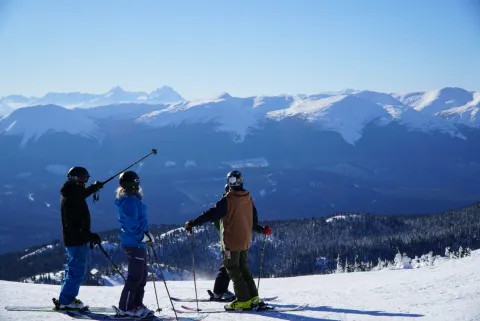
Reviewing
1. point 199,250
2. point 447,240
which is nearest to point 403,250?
point 447,240

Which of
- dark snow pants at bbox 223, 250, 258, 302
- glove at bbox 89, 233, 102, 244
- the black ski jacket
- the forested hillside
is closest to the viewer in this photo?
glove at bbox 89, 233, 102, 244

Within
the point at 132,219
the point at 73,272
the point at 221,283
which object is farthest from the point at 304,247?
the point at 132,219

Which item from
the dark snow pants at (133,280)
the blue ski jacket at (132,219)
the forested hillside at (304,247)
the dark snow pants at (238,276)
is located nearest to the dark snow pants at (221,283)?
the dark snow pants at (238,276)

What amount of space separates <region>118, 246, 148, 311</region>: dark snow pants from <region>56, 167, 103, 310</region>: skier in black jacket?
759 millimetres

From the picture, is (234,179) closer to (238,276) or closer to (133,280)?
(238,276)

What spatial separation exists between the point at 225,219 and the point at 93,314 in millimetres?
3228

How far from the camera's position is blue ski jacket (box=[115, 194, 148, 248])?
9312 mm

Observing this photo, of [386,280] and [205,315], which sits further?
[386,280]

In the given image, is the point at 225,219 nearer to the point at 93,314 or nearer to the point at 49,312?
the point at 93,314

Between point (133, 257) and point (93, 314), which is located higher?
point (133, 257)

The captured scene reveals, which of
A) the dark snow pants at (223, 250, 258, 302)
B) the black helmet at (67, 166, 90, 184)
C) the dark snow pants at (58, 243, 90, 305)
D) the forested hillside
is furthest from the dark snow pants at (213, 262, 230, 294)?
the forested hillside

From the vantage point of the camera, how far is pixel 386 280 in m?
12.5

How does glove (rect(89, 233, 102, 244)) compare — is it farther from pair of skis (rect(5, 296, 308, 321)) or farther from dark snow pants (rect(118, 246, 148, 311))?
pair of skis (rect(5, 296, 308, 321))

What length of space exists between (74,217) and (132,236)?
1.26 m
